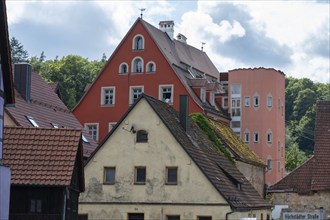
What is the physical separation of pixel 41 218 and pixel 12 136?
3.16 m

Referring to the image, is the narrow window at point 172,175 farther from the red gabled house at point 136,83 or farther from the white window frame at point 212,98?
the white window frame at point 212,98

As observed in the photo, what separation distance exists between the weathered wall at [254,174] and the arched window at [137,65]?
50.4ft

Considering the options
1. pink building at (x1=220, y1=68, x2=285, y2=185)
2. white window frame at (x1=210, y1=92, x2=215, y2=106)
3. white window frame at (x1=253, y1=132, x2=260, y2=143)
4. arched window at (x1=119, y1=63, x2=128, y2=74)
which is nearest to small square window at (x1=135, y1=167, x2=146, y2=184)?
arched window at (x1=119, y1=63, x2=128, y2=74)

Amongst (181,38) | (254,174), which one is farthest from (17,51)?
(254,174)

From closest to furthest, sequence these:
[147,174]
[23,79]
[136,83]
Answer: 1. [147,174]
2. [23,79]
3. [136,83]

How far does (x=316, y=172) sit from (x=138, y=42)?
2364 cm

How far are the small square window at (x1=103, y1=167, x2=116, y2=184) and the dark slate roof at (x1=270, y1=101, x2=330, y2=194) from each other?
41.5 ft

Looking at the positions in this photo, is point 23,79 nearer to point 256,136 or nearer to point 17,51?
point 256,136

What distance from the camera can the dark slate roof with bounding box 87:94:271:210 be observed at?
37969mm

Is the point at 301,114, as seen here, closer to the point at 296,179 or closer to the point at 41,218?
the point at 296,179

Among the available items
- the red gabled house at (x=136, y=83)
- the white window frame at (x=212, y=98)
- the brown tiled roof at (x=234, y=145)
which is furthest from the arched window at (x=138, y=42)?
the brown tiled roof at (x=234, y=145)

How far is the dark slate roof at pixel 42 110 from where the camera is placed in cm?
3947

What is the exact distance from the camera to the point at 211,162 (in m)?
40.3

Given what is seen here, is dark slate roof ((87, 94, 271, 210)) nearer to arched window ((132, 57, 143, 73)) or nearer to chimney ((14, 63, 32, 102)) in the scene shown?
chimney ((14, 63, 32, 102))
